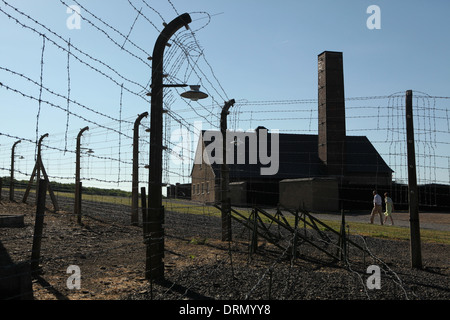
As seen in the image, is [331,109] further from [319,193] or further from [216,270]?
[216,270]

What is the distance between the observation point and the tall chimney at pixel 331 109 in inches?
1400

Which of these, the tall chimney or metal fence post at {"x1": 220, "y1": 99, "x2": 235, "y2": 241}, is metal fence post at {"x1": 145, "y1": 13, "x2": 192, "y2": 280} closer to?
metal fence post at {"x1": 220, "y1": 99, "x2": 235, "y2": 241}

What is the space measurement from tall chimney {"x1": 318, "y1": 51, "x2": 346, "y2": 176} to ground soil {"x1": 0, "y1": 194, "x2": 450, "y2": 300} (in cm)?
2516

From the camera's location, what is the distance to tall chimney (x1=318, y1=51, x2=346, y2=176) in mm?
35562

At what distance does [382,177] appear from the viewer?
39.9 meters

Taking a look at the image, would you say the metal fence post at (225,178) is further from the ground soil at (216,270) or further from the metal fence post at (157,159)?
the metal fence post at (157,159)

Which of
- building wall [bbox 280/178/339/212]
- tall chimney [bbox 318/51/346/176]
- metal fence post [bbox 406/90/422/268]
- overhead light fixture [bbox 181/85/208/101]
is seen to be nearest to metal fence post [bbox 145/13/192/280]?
overhead light fixture [bbox 181/85/208/101]

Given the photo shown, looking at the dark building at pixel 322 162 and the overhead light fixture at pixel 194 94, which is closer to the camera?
the overhead light fixture at pixel 194 94

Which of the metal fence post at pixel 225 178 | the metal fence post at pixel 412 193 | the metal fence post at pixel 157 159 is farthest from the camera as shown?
the metal fence post at pixel 225 178

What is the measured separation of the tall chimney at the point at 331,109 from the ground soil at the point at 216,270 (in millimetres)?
25164

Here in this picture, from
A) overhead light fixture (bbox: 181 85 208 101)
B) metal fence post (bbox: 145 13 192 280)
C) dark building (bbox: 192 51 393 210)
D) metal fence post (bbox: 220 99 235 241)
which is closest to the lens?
metal fence post (bbox: 145 13 192 280)

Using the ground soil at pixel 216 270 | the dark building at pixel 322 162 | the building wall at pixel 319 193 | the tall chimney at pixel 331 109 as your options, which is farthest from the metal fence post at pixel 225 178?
the tall chimney at pixel 331 109
